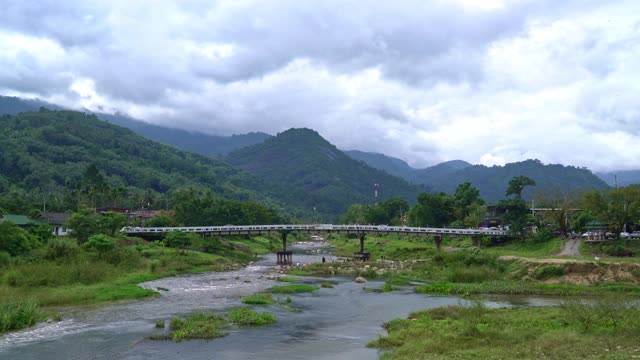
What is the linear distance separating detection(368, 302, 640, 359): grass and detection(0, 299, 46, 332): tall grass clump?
26404 millimetres

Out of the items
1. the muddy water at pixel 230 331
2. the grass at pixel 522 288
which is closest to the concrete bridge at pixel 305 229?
the grass at pixel 522 288

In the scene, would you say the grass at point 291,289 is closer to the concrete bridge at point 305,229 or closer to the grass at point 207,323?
the grass at point 207,323

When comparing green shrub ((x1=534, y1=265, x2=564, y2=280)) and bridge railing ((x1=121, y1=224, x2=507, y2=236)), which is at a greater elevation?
bridge railing ((x1=121, y1=224, x2=507, y2=236))

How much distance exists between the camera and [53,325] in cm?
4159

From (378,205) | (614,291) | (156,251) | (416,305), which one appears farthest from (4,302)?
(378,205)

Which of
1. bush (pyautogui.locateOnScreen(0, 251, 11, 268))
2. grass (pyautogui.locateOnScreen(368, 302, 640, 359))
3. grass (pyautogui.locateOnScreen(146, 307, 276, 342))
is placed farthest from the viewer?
bush (pyautogui.locateOnScreen(0, 251, 11, 268))

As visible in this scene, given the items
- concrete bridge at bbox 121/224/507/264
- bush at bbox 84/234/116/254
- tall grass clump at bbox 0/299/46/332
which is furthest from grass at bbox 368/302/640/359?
concrete bridge at bbox 121/224/507/264

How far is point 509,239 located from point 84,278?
7970 centimetres

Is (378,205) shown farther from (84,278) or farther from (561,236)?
(84,278)

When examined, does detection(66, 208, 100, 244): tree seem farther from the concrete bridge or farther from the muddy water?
the muddy water

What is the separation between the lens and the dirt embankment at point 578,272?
63438mm

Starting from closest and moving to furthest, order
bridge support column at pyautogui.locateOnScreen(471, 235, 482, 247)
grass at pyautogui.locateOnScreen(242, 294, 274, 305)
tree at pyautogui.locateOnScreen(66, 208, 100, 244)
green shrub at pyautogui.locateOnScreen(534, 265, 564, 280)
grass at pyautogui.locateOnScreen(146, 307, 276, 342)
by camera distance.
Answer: grass at pyautogui.locateOnScreen(146, 307, 276, 342), grass at pyautogui.locateOnScreen(242, 294, 274, 305), green shrub at pyautogui.locateOnScreen(534, 265, 564, 280), tree at pyautogui.locateOnScreen(66, 208, 100, 244), bridge support column at pyautogui.locateOnScreen(471, 235, 482, 247)

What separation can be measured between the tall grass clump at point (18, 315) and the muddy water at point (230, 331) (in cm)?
134

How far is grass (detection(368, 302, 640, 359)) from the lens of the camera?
29.3 metres
